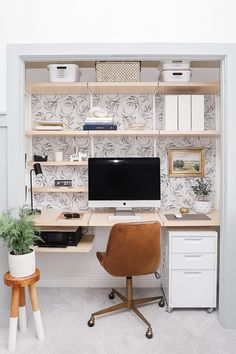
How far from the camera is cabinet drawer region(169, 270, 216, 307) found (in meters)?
2.72

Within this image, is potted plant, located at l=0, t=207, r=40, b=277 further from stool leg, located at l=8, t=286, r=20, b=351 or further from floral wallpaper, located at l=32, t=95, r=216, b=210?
floral wallpaper, located at l=32, t=95, r=216, b=210

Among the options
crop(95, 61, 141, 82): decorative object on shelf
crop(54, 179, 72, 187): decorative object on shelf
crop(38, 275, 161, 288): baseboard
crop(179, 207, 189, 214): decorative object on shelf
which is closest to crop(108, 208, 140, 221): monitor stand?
crop(179, 207, 189, 214): decorative object on shelf

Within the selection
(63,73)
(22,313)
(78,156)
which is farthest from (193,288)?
(63,73)

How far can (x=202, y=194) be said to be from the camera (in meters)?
3.19

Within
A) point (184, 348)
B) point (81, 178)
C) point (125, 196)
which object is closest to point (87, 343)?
point (184, 348)

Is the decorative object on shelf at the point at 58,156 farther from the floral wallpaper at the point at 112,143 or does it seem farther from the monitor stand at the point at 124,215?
the monitor stand at the point at 124,215

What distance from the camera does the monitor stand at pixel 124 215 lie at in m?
2.85

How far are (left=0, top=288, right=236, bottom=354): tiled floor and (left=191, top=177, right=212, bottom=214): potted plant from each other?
3.08 ft

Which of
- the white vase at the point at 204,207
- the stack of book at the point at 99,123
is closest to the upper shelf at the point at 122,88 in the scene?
the stack of book at the point at 99,123

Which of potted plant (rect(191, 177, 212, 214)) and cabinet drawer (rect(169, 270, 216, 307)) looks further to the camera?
potted plant (rect(191, 177, 212, 214))

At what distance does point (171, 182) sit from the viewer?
3309mm

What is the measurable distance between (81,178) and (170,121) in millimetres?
1093

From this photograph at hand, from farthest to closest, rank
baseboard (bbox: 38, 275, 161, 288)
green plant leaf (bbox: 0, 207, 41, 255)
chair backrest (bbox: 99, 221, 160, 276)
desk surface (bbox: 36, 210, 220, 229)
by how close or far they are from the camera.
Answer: baseboard (bbox: 38, 275, 161, 288)
desk surface (bbox: 36, 210, 220, 229)
chair backrest (bbox: 99, 221, 160, 276)
green plant leaf (bbox: 0, 207, 41, 255)
